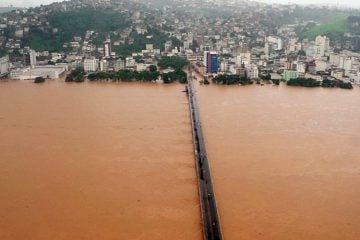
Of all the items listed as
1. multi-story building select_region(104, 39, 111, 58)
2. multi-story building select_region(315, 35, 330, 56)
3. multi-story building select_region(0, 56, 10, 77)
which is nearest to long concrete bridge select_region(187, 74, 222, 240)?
multi-story building select_region(0, 56, 10, 77)

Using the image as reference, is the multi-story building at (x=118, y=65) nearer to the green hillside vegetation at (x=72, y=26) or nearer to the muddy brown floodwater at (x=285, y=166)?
the green hillside vegetation at (x=72, y=26)

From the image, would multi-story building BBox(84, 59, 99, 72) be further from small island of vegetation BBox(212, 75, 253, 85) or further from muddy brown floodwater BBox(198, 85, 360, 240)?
muddy brown floodwater BBox(198, 85, 360, 240)

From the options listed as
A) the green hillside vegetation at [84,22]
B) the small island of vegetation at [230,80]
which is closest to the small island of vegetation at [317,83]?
the small island of vegetation at [230,80]

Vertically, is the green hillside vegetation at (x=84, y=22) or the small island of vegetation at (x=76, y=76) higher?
the green hillside vegetation at (x=84, y=22)

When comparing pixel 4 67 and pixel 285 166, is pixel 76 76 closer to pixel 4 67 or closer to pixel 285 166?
pixel 4 67

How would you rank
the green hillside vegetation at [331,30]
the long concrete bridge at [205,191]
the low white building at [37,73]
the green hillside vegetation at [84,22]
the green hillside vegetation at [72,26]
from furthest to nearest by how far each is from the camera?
1. the green hillside vegetation at [331,30]
2. the green hillside vegetation at [84,22]
3. the green hillside vegetation at [72,26]
4. the low white building at [37,73]
5. the long concrete bridge at [205,191]

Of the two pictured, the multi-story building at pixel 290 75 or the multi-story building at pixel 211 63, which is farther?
the multi-story building at pixel 211 63
